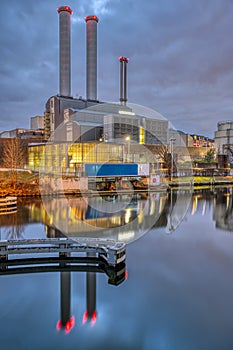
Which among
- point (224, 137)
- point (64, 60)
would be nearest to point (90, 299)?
point (64, 60)

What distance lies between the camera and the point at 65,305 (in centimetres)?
561

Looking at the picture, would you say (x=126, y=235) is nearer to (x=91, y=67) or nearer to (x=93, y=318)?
(x=93, y=318)

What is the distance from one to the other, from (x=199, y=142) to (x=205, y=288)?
240 ft

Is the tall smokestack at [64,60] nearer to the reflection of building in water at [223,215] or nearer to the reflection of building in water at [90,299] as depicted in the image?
the reflection of building in water at [223,215]

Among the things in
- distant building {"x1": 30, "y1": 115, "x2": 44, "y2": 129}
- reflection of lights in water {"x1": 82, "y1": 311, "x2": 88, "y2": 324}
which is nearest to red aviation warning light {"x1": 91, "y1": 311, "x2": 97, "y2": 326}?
reflection of lights in water {"x1": 82, "y1": 311, "x2": 88, "y2": 324}

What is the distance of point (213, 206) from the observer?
17.6m

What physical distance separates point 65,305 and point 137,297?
158 centimetres

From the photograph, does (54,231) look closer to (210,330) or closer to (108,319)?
(108,319)

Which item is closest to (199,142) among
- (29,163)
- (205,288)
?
(29,163)

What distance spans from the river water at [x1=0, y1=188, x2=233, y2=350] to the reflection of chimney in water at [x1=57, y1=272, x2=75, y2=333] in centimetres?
4

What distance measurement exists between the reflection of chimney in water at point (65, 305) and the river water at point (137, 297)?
42 mm

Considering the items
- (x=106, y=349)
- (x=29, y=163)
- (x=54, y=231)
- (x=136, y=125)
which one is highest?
(x=136, y=125)

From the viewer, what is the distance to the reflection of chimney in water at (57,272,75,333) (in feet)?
16.2

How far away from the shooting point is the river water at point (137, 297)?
14.9 ft
